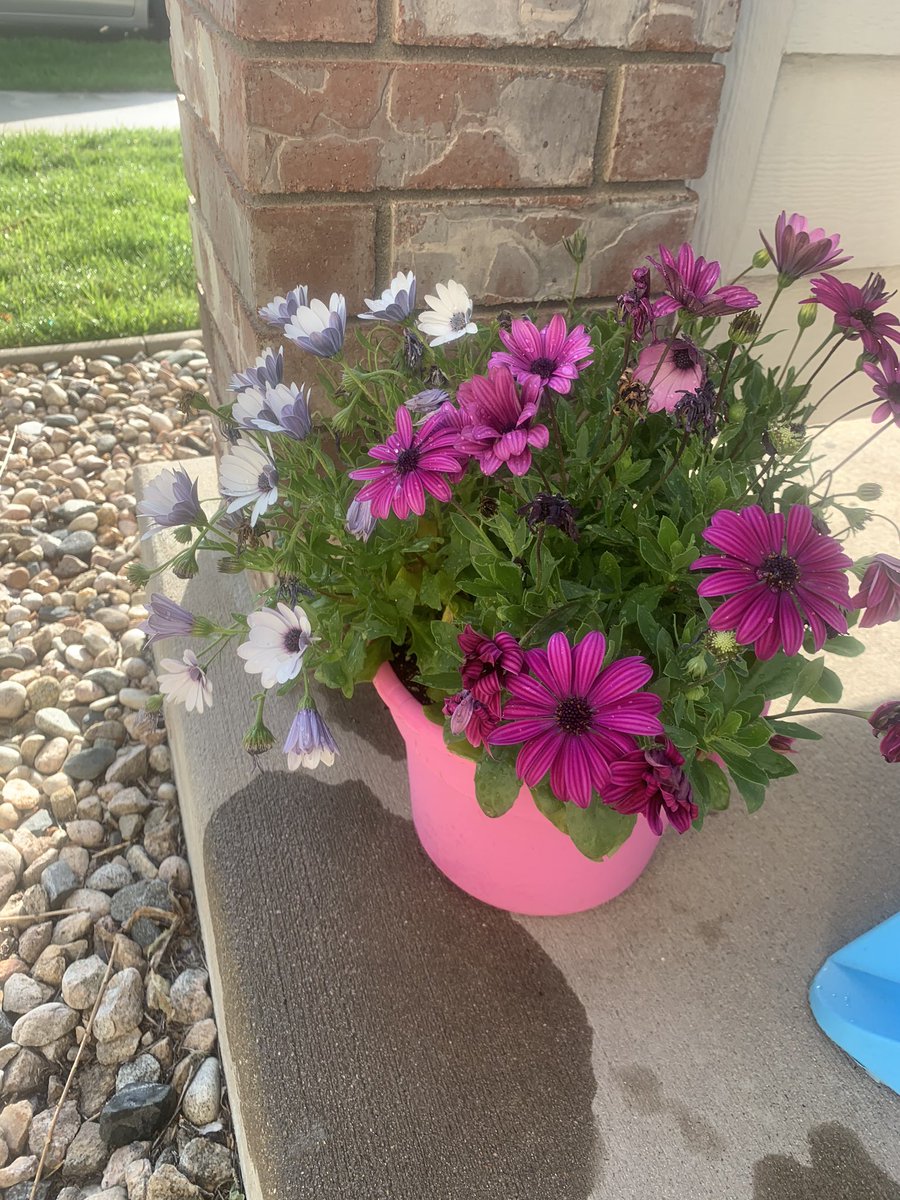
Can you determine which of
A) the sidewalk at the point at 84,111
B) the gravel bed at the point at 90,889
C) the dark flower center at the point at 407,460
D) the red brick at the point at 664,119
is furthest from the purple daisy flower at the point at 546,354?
the sidewalk at the point at 84,111

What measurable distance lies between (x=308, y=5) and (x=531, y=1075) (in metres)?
1.21

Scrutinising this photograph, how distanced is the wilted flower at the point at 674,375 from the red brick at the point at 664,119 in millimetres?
469

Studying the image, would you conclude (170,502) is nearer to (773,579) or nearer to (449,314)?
(449,314)

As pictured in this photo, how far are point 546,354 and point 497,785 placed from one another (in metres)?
0.42

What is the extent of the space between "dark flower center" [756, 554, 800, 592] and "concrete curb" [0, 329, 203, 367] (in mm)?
2725

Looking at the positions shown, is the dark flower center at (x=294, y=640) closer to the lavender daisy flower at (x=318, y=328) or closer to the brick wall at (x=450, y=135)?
the lavender daisy flower at (x=318, y=328)

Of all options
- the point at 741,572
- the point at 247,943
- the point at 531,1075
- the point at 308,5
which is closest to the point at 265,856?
the point at 247,943

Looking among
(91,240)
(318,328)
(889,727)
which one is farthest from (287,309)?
(91,240)

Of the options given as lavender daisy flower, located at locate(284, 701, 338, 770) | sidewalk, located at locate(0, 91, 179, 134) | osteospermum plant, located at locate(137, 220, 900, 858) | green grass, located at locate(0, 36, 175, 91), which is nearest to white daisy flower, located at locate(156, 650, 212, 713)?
osteospermum plant, located at locate(137, 220, 900, 858)

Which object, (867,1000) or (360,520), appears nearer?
(360,520)

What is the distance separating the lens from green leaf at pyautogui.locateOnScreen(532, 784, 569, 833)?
935 mm

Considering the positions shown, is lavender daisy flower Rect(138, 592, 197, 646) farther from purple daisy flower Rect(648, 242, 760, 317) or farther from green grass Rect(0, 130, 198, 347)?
green grass Rect(0, 130, 198, 347)

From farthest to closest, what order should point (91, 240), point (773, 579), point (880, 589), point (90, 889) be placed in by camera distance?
point (91, 240) < point (90, 889) < point (880, 589) < point (773, 579)

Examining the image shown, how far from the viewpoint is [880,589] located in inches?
32.8
